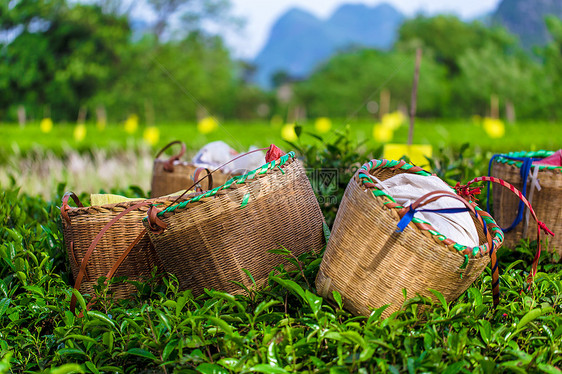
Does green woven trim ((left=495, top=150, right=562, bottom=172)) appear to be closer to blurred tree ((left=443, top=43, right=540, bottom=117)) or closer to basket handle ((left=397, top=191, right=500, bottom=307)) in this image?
basket handle ((left=397, top=191, right=500, bottom=307))

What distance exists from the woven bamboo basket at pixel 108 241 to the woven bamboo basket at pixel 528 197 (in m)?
1.60

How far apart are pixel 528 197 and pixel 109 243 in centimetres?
196

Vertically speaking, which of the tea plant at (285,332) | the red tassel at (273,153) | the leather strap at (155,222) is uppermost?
the red tassel at (273,153)

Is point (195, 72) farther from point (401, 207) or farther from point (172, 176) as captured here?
point (401, 207)

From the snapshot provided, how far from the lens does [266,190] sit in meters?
1.81

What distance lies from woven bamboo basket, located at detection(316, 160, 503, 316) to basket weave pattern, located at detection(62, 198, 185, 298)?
0.77 metres

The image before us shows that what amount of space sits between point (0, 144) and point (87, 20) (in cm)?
1363

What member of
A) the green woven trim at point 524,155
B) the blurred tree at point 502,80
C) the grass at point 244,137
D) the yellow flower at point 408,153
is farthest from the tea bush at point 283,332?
the blurred tree at point 502,80

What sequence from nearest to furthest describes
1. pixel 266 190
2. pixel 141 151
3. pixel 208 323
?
pixel 208 323, pixel 266 190, pixel 141 151

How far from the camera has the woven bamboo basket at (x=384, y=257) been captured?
151 cm

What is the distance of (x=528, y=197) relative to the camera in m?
2.25

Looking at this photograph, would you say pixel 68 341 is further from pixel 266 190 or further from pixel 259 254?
pixel 266 190

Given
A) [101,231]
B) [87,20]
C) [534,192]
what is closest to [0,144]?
[101,231]

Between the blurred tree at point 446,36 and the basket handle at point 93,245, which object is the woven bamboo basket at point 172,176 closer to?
the basket handle at point 93,245
